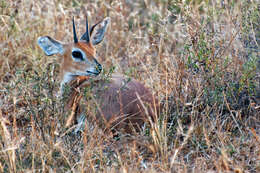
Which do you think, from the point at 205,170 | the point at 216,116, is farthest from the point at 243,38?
the point at 205,170

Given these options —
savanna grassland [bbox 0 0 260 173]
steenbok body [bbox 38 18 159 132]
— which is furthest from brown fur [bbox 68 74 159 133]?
savanna grassland [bbox 0 0 260 173]

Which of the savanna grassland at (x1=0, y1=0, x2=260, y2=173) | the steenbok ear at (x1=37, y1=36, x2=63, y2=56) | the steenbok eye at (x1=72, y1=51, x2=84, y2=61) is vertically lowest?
the savanna grassland at (x1=0, y1=0, x2=260, y2=173)

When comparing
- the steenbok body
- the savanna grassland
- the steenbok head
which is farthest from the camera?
the steenbok head

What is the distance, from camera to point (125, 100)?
4617mm

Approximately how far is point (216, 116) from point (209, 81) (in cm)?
42

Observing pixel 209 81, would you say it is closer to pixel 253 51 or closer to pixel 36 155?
pixel 253 51

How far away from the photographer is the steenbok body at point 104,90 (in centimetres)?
451

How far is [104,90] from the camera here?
15.0 ft

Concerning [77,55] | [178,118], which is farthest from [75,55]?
[178,118]

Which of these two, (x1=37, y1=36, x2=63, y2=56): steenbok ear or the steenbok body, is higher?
(x1=37, y1=36, x2=63, y2=56): steenbok ear

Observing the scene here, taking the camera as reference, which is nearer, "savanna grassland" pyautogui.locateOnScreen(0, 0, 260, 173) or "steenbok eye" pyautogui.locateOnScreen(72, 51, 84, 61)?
"savanna grassland" pyautogui.locateOnScreen(0, 0, 260, 173)

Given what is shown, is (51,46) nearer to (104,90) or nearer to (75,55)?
(75,55)

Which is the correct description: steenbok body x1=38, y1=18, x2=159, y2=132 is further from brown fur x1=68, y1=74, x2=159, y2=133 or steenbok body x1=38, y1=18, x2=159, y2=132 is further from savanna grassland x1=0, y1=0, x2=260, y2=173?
savanna grassland x1=0, y1=0, x2=260, y2=173

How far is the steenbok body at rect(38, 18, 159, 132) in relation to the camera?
14.8ft
